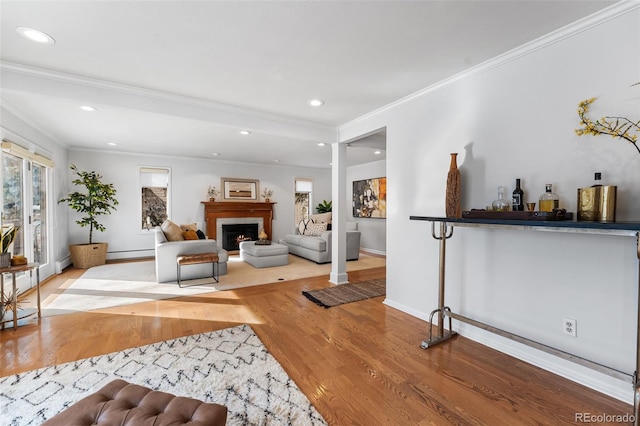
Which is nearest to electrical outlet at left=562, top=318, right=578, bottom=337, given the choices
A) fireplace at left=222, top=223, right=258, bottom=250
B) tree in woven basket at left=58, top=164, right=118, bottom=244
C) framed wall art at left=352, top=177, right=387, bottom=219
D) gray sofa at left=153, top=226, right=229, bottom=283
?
gray sofa at left=153, top=226, right=229, bottom=283

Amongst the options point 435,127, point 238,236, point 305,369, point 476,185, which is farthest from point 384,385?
point 238,236

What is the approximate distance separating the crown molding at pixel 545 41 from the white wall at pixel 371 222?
13.7 ft

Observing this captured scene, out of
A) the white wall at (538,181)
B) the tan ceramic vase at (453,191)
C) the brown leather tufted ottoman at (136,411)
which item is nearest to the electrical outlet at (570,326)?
the white wall at (538,181)

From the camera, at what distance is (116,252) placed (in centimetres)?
644

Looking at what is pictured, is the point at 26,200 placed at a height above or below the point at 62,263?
above

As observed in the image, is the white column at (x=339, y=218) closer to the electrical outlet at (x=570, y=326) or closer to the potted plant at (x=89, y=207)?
the electrical outlet at (x=570, y=326)

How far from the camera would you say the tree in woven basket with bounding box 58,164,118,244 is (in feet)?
18.5

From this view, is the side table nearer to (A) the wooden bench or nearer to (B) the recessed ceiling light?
(A) the wooden bench

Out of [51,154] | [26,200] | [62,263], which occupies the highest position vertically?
[51,154]

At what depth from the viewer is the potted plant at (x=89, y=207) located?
5.56 meters

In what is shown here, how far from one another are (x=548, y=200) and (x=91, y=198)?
7.19 metres

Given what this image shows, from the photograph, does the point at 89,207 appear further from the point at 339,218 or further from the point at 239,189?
the point at 339,218

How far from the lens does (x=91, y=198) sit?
5738 millimetres

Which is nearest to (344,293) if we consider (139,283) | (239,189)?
(139,283)
